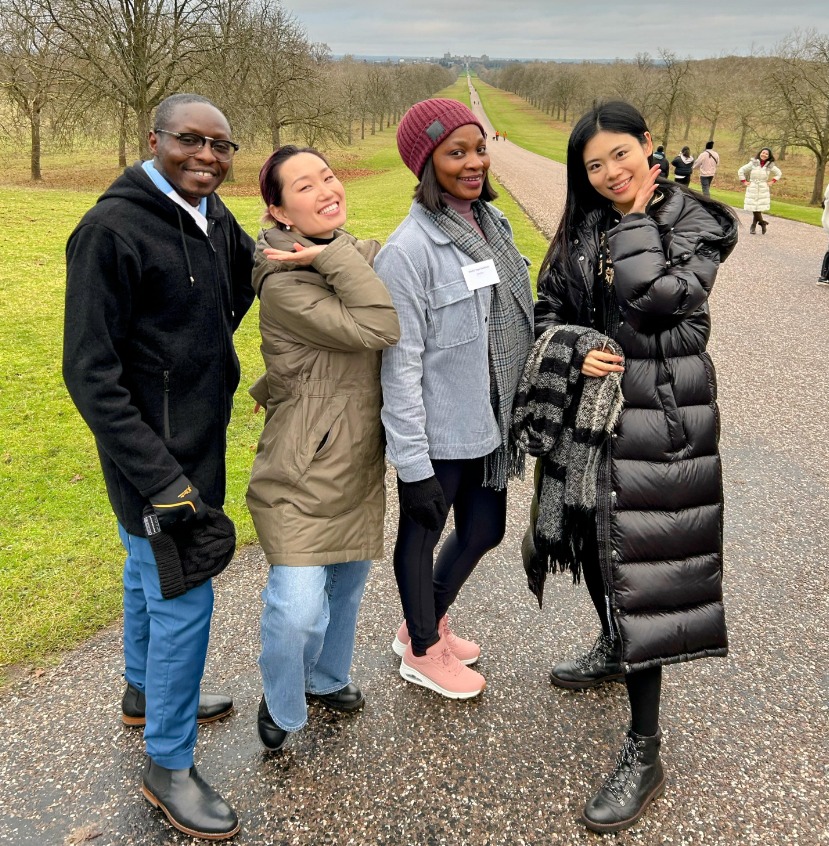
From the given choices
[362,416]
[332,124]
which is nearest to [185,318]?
[362,416]

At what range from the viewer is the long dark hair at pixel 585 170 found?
86.8 inches

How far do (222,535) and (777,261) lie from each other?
13098 millimetres

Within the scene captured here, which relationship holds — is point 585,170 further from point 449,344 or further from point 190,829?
point 190,829

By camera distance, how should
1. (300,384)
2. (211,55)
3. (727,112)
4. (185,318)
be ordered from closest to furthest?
1. (185,318)
2. (300,384)
3. (211,55)
4. (727,112)

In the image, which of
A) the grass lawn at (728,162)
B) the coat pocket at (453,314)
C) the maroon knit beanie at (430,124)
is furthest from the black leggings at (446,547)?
the grass lawn at (728,162)

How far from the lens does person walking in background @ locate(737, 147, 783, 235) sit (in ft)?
46.8

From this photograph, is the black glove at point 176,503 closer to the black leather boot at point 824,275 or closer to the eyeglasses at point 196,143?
the eyeglasses at point 196,143

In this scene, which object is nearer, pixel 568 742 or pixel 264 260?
pixel 264 260

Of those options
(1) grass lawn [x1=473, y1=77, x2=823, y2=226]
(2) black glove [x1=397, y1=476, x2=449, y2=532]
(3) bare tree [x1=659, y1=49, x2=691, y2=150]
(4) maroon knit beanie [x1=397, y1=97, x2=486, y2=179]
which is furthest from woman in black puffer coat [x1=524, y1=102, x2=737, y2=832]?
(3) bare tree [x1=659, y1=49, x2=691, y2=150]

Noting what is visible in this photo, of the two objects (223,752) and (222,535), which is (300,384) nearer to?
(222,535)

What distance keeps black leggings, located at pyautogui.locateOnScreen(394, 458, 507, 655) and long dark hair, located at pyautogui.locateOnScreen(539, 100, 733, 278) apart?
32.3 inches

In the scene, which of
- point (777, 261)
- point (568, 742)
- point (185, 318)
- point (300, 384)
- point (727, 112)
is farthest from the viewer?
point (727, 112)

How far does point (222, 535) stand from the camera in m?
2.15

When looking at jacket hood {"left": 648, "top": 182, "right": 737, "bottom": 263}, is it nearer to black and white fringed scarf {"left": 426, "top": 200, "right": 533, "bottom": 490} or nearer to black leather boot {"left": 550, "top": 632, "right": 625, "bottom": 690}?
black and white fringed scarf {"left": 426, "top": 200, "right": 533, "bottom": 490}
